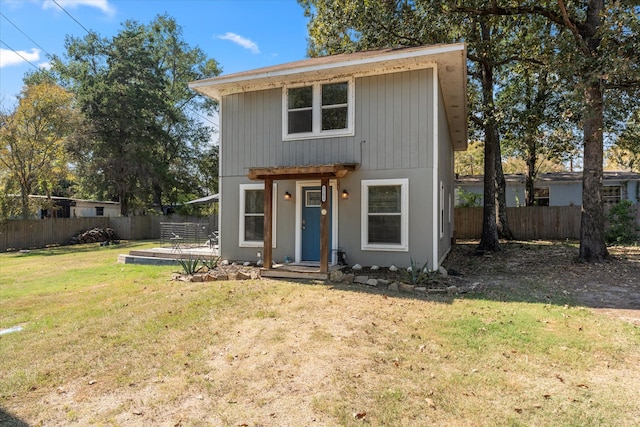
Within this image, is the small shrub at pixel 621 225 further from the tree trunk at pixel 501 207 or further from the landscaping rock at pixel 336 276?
the landscaping rock at pixel 336 276

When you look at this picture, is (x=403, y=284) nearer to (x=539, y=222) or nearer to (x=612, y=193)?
(x=539, y=222)

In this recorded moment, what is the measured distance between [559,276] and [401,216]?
12.1ft

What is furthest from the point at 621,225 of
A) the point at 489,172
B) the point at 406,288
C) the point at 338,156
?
the point at 338,156

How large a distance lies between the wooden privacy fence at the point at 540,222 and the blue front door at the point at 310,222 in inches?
422

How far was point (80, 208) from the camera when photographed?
28.4 m

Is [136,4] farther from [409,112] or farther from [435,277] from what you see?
[435,277]

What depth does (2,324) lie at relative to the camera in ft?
18.2

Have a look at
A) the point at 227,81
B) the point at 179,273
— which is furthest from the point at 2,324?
the point at 227,81

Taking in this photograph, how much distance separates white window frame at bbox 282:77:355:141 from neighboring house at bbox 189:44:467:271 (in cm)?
2

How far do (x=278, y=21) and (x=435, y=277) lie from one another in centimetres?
1397

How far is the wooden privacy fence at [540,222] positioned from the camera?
15.8 meters

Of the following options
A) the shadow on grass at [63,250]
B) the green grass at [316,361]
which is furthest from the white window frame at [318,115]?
the shadow on grass at [63,250]

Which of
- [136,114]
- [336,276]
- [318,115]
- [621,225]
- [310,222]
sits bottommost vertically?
[336,276]

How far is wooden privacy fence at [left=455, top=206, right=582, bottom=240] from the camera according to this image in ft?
52.0
